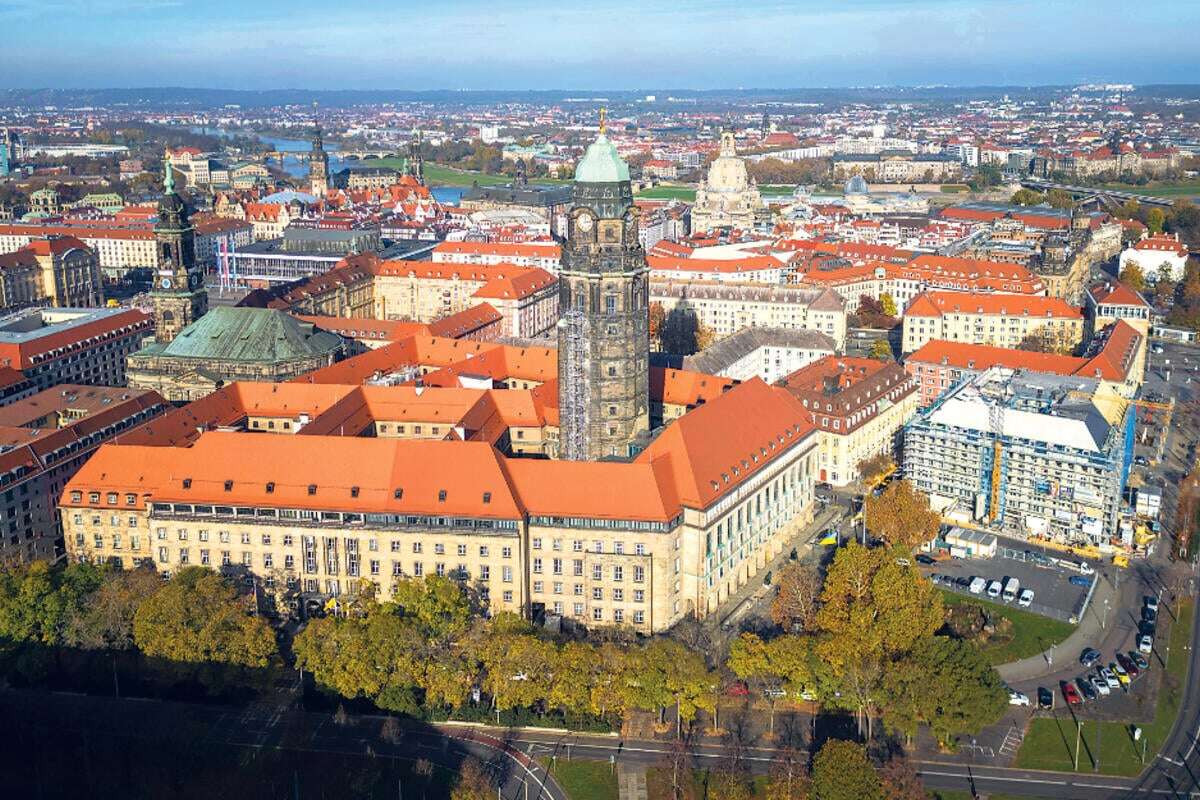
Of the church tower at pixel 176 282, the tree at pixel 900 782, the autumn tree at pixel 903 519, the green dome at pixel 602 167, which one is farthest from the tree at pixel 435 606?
the church tower at pixel 176 282

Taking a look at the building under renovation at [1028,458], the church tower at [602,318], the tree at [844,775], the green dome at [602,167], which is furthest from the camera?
the building under renovation at [1028,458]

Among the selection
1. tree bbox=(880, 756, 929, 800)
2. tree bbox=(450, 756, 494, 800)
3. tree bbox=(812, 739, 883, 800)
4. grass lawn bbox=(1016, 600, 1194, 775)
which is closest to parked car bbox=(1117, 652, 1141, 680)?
grass lawn bbox=(1016, 600, 1194, 775)

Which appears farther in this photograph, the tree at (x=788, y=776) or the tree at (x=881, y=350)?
the tree at (x=881, y=350)

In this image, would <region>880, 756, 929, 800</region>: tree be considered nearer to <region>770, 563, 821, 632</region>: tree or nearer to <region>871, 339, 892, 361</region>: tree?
<region>770, 563, 821, 632</region>: tree

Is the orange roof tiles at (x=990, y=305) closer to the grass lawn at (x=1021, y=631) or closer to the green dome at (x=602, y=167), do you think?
the grass lawn at (x=1021, y=631)

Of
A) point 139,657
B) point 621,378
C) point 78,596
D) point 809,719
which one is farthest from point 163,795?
point 621,378

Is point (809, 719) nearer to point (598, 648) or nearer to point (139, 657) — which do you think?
point (598, 648)
